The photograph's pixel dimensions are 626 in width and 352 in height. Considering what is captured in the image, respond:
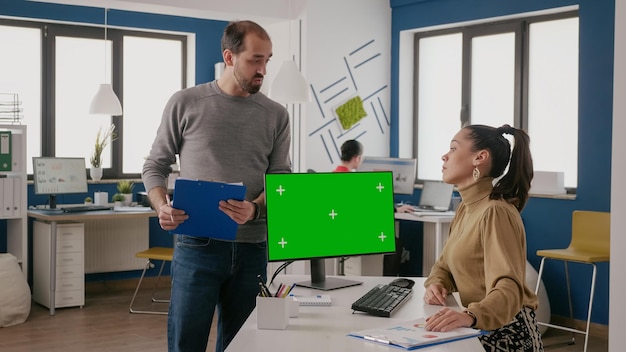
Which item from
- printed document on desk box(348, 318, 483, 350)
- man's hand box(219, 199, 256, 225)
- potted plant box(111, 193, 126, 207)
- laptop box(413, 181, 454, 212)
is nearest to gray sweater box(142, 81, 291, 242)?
man's hand box(219, 199, 256, 225)

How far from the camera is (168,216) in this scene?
248cm

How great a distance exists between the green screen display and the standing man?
0.06 meters

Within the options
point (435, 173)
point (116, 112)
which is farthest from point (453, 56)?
point (116, 112)

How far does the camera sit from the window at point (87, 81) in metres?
6.89

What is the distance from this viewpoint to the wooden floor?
518cm

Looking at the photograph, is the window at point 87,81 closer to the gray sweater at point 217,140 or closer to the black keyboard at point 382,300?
the gray sweater at point 217,140

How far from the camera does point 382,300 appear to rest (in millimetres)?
2525

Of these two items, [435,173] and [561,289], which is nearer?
[561,289]

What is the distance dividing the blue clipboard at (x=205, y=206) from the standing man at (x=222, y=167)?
0.13 metres

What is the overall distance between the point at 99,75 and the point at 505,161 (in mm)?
5359

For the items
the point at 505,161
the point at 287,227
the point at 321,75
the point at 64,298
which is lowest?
the point at 64,298

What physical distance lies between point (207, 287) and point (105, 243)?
465 cm

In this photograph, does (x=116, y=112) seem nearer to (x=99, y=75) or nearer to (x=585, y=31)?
(x=99, y=75)

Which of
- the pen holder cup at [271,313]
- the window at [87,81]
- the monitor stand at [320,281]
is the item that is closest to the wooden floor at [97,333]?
the window at [87,81]
